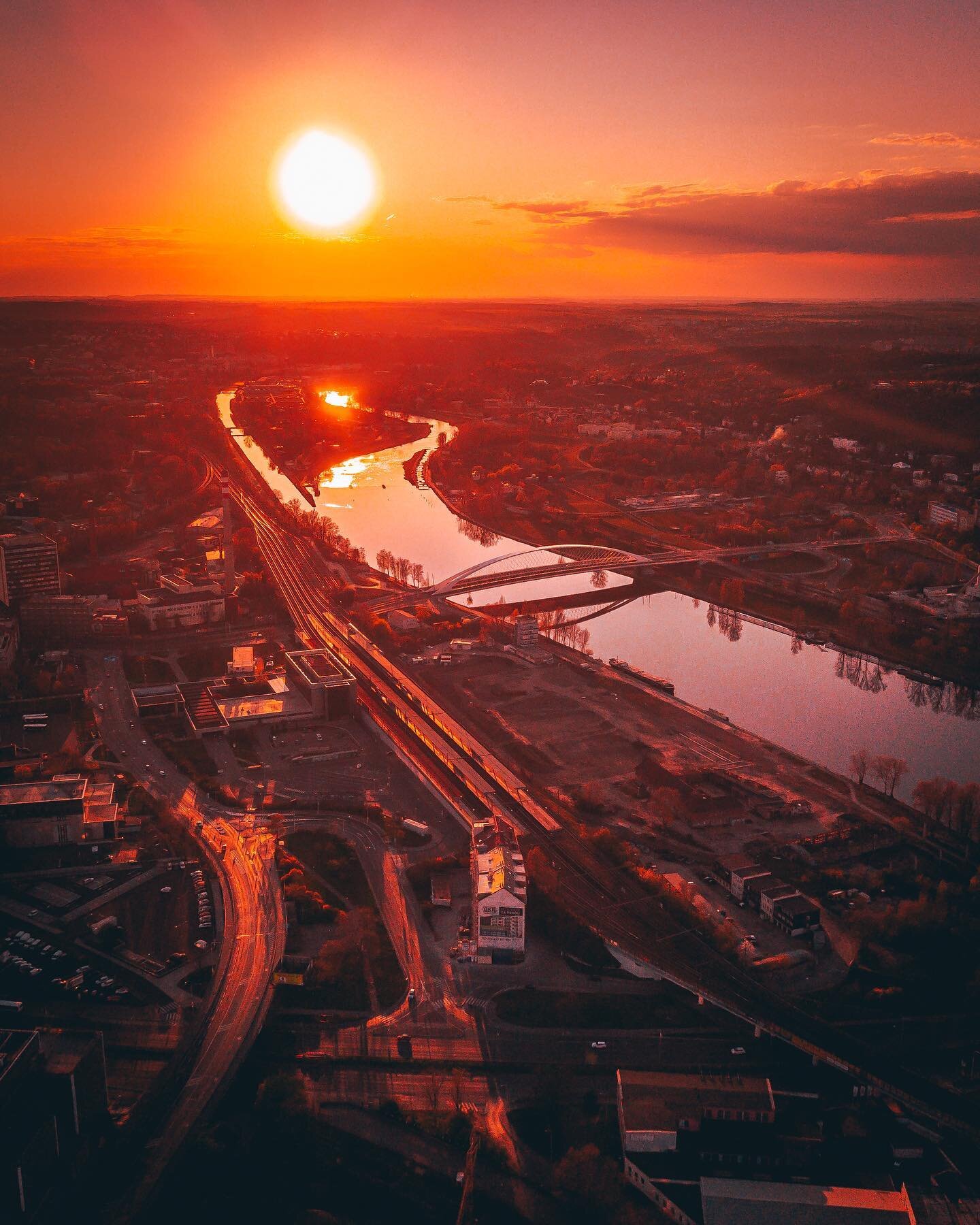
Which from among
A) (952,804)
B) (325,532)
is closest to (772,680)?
(952,804)

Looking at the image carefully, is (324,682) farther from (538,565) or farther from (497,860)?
(538,565)

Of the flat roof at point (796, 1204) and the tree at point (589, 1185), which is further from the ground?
the flat roof at point (796, 1204)

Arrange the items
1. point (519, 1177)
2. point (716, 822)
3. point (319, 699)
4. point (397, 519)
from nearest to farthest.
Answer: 1. point (519, 1177)
2. point (716, 822)
3. point (319, 699)
4. point (397, 519)

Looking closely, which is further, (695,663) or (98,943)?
(695,663)

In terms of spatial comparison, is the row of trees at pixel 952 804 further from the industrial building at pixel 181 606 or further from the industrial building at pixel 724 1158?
the industrial building at pixel 181 606

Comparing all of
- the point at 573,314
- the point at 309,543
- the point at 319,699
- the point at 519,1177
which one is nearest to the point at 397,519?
the point at 309,543

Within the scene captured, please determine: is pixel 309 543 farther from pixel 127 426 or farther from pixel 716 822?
pixel 716 822

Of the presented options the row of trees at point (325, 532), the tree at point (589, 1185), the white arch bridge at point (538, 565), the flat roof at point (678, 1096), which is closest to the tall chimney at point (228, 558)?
the row of trees at point (325, 532)

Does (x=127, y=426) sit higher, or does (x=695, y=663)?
(x=127, y=426)

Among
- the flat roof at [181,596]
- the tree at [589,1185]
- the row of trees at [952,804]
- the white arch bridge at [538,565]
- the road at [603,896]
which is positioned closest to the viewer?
the tree at [589,1185]
